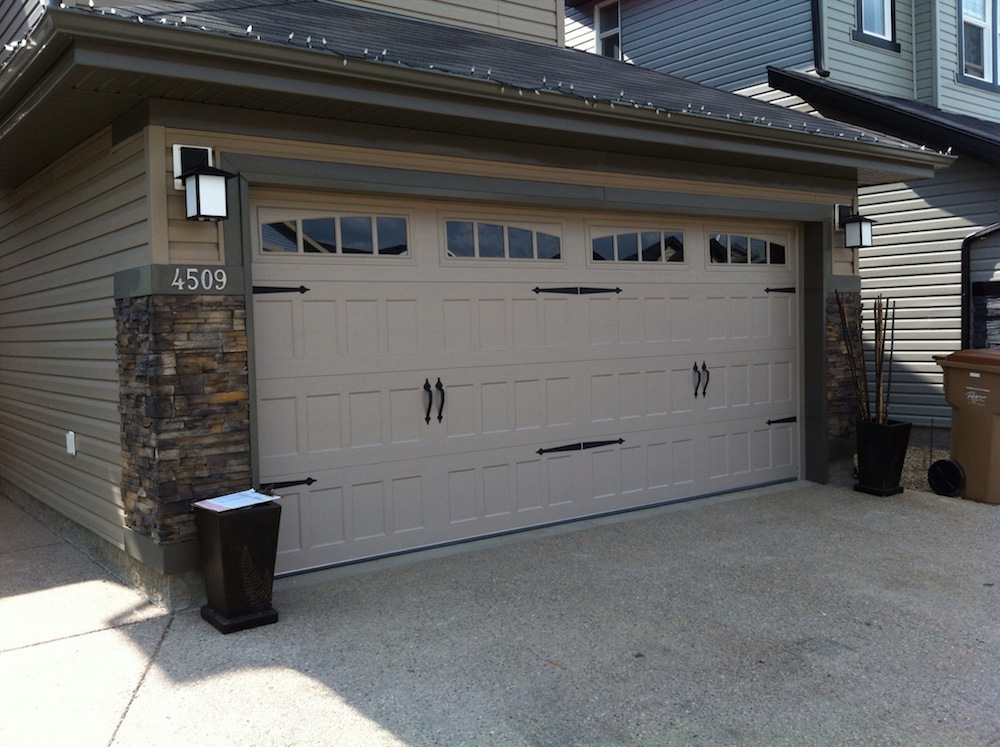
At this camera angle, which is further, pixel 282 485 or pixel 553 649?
pixel 282 485

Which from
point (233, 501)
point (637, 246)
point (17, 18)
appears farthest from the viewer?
point (637, 246)

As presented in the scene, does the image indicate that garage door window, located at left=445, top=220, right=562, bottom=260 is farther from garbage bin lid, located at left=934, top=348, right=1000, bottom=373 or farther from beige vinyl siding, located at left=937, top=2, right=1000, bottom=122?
beige vinyl siding, located at left=937, top=2, right=1000, bottom=122

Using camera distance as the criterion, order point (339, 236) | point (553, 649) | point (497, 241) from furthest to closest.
→ point (497, 241)
point (339, 236)
point (553, 649)

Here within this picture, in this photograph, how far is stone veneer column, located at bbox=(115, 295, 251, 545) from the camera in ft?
15.4

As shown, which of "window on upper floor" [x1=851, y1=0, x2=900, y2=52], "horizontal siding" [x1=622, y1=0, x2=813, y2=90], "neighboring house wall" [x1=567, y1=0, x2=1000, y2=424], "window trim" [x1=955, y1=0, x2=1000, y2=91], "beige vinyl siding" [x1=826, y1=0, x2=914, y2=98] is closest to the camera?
"neighboring house wall" [x1=567, y1=0, x2=1000, y2=424]

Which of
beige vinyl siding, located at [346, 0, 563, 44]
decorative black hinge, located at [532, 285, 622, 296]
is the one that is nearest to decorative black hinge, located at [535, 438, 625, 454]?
decorative black hinge, located at [532, 285, 622, 296]

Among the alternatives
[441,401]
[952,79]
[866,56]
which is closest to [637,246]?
[441,401]

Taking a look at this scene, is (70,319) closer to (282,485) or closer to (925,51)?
(282,485)

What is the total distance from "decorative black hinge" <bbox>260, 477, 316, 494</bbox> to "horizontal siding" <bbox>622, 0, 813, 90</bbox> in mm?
7795

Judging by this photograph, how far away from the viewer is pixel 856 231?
765 centimetres

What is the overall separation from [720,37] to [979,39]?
3.39m

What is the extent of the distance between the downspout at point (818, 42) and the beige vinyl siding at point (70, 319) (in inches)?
308

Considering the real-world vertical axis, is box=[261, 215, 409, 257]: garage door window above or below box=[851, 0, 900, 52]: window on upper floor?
below

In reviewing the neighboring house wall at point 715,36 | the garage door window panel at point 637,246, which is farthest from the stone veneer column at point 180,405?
the neighboring house wall at point 715,36
